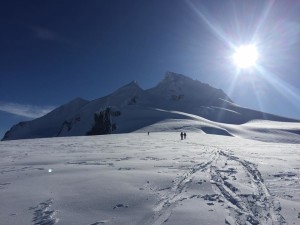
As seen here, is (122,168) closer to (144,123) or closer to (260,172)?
(260,172)

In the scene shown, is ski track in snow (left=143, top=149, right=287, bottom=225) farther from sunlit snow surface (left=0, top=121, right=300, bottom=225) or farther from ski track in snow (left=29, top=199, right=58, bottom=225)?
ski track in snow (left=29, top=199, right=58, bottom=225)

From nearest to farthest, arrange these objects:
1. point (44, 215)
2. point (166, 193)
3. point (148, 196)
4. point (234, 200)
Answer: point (44, 215) → point (234, 200) → point (148, 196) → point (166, 193)

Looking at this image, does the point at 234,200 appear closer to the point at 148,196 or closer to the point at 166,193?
the point at 166,193

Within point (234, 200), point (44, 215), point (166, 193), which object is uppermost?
point (166, 193)

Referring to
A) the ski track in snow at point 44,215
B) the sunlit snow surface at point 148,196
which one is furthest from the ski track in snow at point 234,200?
the ski track in snow at point 44,215

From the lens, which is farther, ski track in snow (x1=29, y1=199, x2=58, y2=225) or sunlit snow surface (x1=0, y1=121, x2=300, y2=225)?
sunlit snow surface (x1=0, y1=121, x2=300, y2=225)

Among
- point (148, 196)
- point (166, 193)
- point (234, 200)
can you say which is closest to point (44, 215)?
point (148, 196)

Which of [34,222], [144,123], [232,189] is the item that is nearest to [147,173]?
[232,189]

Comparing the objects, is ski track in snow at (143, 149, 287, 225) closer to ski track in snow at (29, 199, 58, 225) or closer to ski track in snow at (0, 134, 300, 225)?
ski track in snow at (0, 134, 300, 225)

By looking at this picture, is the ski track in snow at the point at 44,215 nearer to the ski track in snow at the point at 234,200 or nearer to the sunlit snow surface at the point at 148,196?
the sunlit snow surface at the point at 148,196

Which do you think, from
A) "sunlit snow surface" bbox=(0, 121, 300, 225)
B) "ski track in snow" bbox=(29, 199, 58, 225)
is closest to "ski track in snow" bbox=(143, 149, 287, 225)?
"sunlit snow surface" bbox=(0, 121, 300, 225)

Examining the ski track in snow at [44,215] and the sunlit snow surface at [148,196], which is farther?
the sunlit snow surface at [148,196]

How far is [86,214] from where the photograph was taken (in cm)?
737

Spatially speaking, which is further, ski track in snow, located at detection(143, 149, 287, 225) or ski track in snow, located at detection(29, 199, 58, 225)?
ski track in snow, located at detection(143, 149, 287, 225)
